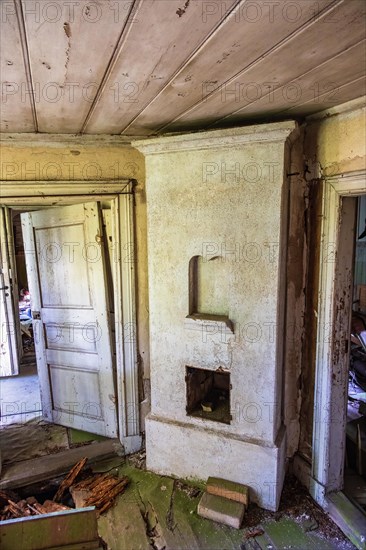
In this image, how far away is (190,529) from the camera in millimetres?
2219

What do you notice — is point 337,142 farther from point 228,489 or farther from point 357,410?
point 357,410

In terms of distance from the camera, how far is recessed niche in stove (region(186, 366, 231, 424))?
2559mm

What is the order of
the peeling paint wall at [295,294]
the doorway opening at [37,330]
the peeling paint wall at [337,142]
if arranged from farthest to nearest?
the doorway opening at [37,330] → the peeling paint wall at [295,294] → the peeling paint wall at [337,142]

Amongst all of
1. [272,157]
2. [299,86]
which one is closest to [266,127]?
[272,157]

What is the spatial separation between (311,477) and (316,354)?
0.88 metres

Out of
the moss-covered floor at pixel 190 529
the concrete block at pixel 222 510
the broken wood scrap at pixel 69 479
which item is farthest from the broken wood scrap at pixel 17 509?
the concrete block at pixel 222 510

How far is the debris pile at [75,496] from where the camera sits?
2369 millimetres

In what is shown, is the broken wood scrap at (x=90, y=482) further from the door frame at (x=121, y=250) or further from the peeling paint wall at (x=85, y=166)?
the peeling paint wall at (x=85, y=166)

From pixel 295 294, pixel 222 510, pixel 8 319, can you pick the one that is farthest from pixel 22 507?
pixel 8 319

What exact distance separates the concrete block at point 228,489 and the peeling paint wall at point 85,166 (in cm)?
137

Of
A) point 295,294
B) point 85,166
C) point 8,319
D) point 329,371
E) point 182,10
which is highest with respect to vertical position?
point 182,10

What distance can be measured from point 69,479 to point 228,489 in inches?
48.0

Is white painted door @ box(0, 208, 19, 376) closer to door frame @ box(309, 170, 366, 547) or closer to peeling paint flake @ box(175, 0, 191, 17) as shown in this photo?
door frame @ box(309, 170, 366, 547)

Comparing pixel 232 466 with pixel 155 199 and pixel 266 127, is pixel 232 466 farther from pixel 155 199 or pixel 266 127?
pixel 266 127
